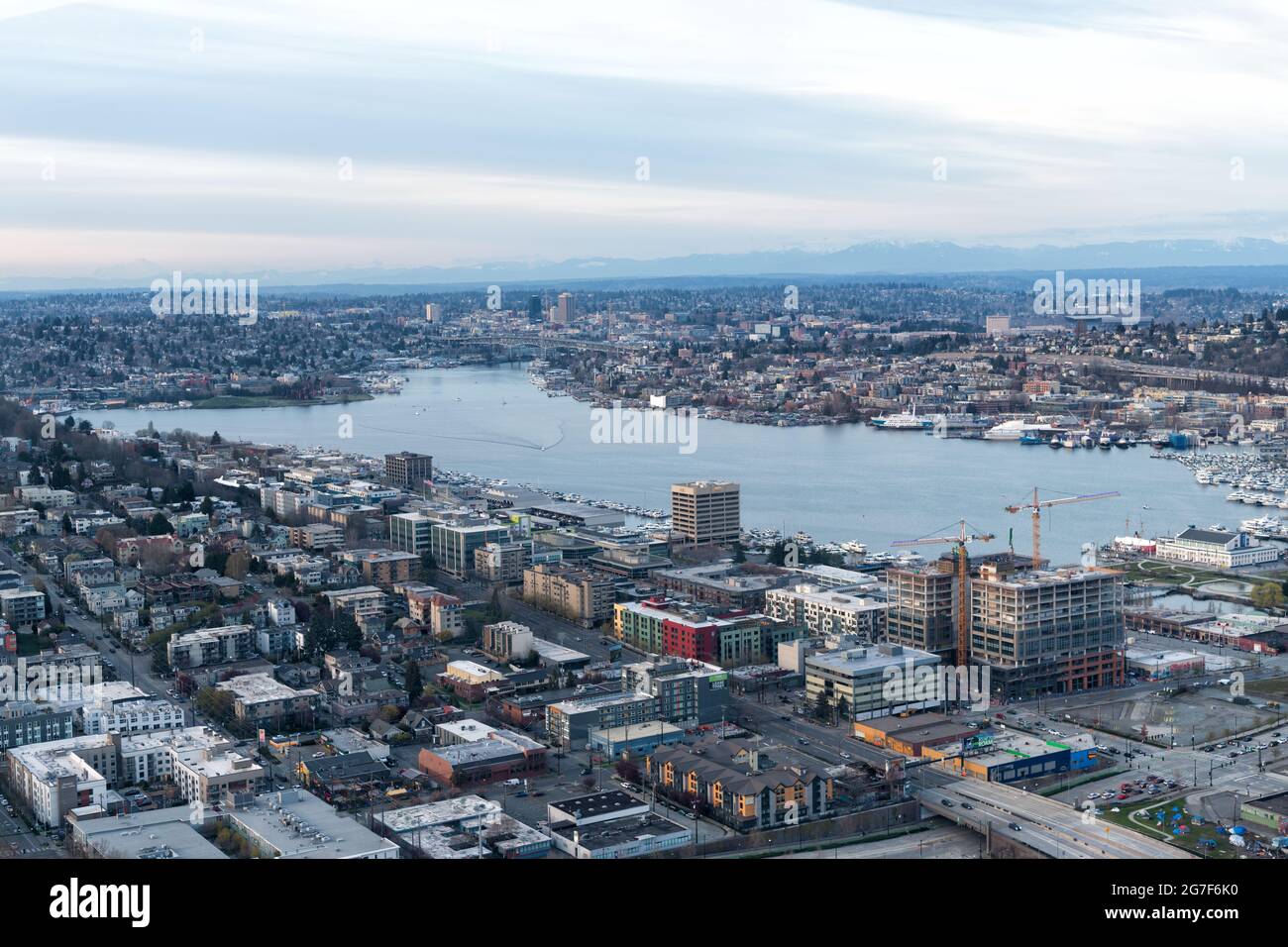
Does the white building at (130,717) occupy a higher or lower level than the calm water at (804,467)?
lower

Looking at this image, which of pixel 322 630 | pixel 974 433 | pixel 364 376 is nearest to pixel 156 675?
pixel 322 630

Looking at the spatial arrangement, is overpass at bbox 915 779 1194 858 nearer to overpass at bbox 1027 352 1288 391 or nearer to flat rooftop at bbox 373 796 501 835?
flat rooftop at bbox 373 796 501 835

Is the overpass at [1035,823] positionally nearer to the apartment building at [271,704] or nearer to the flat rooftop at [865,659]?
the flat rooftop at [865,659]

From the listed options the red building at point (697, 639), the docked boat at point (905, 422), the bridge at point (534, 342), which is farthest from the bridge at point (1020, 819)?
the bridge at point (534, 342)

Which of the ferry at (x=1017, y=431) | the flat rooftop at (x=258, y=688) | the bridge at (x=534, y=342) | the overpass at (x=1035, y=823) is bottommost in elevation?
the overpass at (x=1035, y=823)

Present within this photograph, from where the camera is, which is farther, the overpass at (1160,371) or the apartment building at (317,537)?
the overpass at (1160,371)

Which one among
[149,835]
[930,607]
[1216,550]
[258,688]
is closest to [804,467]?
[1216,550]
